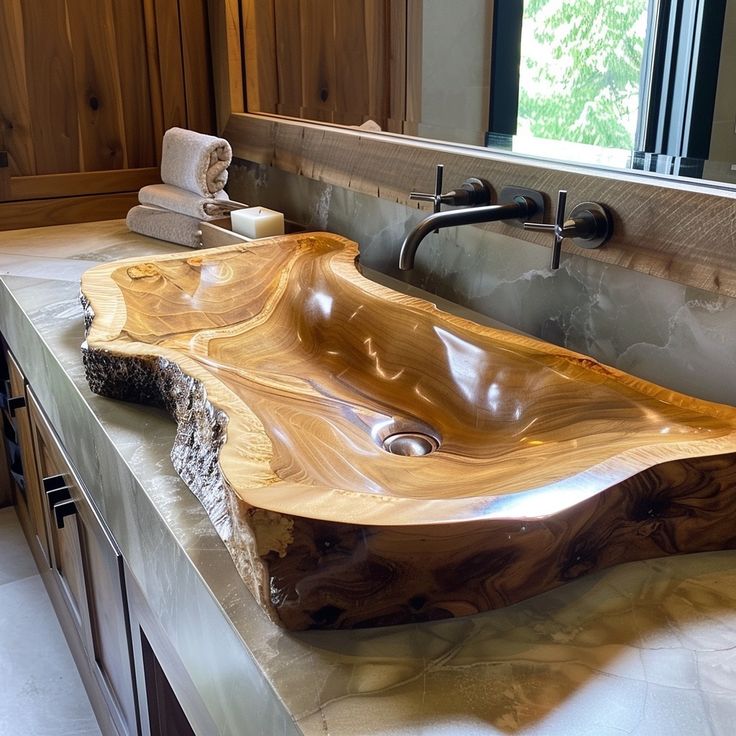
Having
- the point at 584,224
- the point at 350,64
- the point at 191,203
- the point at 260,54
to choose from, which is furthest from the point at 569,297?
the point at 260,54

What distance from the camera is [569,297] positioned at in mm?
1055

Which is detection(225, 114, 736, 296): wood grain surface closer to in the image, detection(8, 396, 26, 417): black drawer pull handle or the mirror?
the mirror

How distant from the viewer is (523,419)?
911 millimetres

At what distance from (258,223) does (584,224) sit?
74 cm

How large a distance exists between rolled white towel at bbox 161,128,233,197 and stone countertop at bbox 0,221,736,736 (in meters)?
1.01

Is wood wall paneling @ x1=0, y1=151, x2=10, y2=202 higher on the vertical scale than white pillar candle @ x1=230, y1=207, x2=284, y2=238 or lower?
higher

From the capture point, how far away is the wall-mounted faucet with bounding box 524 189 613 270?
37.3 inches

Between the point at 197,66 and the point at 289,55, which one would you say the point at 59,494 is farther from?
the point at 197,66

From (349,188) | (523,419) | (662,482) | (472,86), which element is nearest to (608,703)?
(662,482)

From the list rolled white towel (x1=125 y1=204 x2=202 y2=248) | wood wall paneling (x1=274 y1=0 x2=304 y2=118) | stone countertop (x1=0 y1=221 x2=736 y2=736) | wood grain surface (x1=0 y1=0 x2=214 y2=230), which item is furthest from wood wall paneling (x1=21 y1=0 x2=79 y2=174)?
stone countertop (x1=0 y1=221 x2=736 y2=736)

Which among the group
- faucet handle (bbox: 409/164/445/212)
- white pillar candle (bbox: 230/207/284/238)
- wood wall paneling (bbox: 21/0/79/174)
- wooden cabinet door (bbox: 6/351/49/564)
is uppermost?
wood wall paneling (bbox: 21/0/79/174)

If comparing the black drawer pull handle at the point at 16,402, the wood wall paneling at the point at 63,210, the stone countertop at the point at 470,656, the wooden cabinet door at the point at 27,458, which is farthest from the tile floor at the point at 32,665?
the stone countertop at the point at 470,656

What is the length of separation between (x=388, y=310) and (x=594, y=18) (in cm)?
46

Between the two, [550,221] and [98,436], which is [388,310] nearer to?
[550,221]
